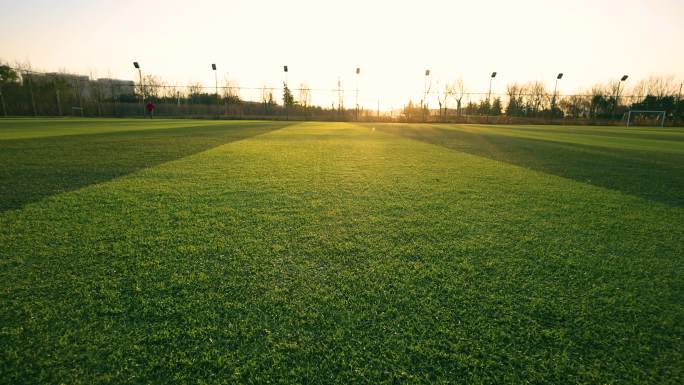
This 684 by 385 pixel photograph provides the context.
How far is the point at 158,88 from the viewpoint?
111ft

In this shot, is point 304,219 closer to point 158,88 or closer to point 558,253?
point 558,253

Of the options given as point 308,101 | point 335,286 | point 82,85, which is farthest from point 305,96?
point 335,286

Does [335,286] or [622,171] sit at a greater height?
[622,171]

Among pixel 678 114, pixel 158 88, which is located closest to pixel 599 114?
pixel 678 114

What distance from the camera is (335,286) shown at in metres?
1.51

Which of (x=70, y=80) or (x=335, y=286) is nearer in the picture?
(x=335, y=286)

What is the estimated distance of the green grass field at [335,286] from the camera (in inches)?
41.5

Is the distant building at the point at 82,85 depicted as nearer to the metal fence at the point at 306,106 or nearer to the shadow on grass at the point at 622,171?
the metal fence at the point at 306,106

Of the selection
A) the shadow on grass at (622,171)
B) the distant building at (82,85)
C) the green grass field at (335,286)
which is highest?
the distant building at (82,85)

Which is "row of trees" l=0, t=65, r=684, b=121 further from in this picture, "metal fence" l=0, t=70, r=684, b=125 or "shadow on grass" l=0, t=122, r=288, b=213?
"shadow on grass" l=0, t=122, r=288, b=213

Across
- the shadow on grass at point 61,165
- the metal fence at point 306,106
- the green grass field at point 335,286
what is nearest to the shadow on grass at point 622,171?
the green grass field at point 335,286

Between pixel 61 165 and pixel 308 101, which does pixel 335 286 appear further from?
pixel 308 101

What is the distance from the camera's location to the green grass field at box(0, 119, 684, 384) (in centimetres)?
105

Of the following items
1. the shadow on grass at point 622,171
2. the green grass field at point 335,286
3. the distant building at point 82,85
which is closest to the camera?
the green grass field at point 335,286
